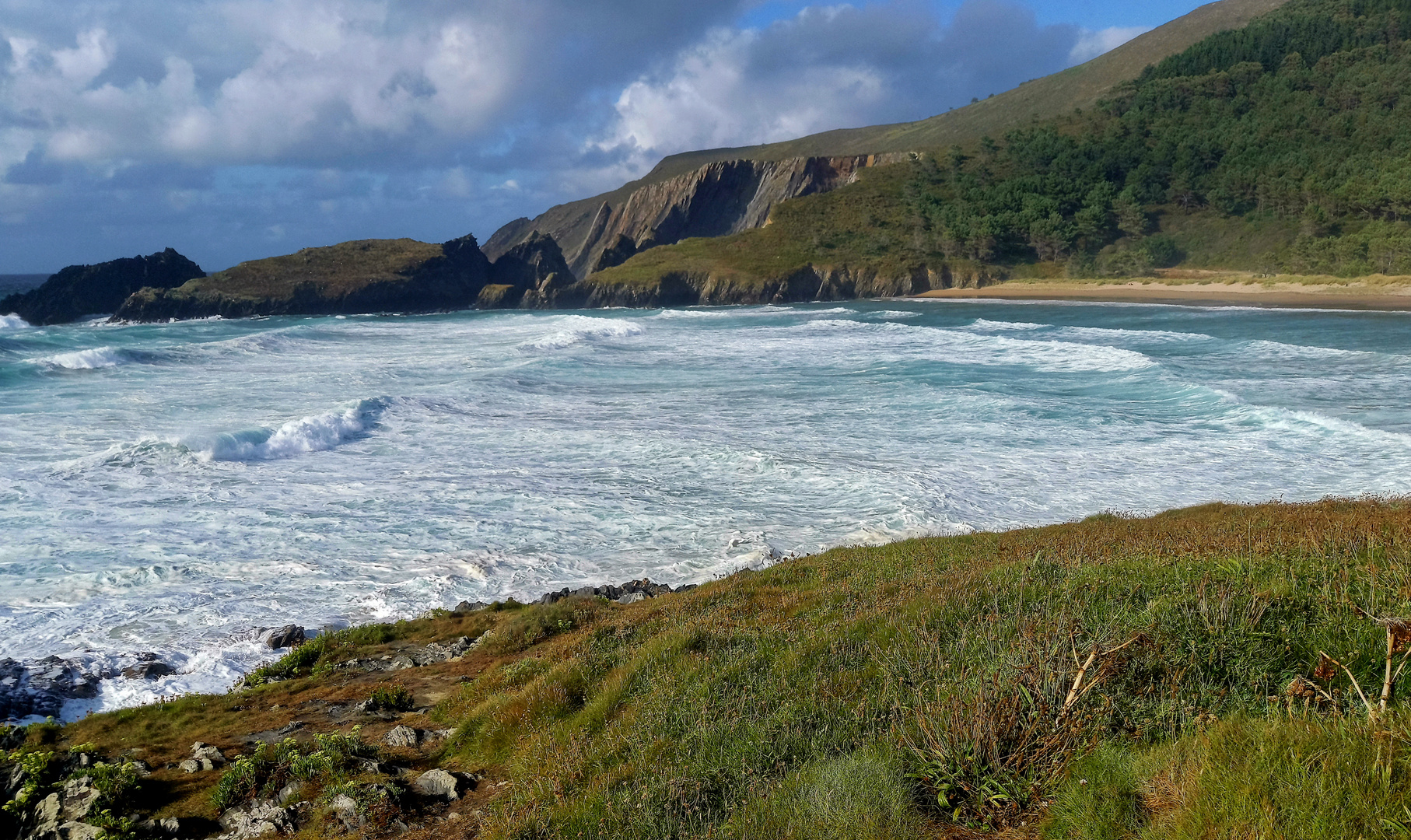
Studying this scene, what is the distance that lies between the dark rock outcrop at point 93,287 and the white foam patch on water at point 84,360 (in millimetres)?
64134

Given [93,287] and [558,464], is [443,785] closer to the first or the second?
[558,464]

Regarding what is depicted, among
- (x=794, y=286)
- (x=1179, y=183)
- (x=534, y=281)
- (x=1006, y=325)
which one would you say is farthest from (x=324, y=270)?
(x=1179, y=183)

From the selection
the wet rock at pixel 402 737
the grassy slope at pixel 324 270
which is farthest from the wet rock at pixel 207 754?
the grassy slope at pixel 324 270

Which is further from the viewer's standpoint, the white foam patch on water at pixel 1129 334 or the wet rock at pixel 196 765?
the white foam patch on water at pixel 1129 334

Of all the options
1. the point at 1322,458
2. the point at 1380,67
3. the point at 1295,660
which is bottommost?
the point at 1322,458

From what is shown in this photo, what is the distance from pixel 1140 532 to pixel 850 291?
91.1 metres

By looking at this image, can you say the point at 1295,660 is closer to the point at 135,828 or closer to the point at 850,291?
the point at 135,828

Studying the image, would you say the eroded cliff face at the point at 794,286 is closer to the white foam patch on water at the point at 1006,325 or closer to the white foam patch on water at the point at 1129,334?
the white foam patch on water at the point at 1006,325

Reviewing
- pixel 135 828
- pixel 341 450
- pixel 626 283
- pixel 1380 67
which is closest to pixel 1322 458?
pixel 135 828

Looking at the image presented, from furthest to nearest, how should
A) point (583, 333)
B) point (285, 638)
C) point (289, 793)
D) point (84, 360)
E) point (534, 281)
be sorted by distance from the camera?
point (534, 281) < point (583, 333) < point (84, 360) < point (285, 638) < point (289, 793)

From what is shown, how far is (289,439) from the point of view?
19.8 metres

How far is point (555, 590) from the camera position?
11.4 m

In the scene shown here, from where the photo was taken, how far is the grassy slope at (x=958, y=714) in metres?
3.39

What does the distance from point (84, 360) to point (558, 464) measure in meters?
29.1
